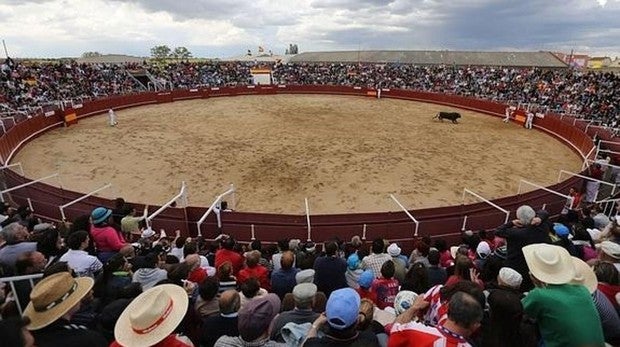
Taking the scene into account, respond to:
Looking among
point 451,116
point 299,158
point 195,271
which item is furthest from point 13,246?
point 451,116

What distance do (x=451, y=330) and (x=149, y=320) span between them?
7.27 feet

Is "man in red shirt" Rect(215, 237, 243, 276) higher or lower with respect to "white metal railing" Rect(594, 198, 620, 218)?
higher

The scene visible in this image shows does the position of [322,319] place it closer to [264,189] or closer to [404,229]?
[404,229]

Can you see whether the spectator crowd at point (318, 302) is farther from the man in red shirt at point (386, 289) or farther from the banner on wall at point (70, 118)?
the banner on wall at point (70, 118)

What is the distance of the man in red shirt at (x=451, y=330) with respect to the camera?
2.43 meters

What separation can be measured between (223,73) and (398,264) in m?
48.6

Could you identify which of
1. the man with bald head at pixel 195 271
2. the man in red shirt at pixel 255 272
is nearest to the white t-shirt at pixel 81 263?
the man with bald head at pixel 195 271

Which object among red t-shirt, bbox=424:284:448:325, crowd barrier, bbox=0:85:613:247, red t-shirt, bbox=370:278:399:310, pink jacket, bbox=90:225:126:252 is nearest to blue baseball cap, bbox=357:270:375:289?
red t-shirt, bbox=370:278:399:310

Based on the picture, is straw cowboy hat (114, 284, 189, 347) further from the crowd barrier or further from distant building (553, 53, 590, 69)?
distant building (553, 53, 590, 69)

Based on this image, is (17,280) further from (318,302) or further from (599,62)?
(599,62)

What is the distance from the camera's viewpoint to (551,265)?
3.26m

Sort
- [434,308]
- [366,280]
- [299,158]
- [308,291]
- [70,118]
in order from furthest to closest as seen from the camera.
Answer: [70,118]
[299,158]
[366,280]
[308,291]
[434,308]

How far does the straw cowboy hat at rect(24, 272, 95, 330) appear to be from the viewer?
9.24 feet

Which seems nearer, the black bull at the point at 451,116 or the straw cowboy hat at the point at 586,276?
the straw cowboy hat at the point at 586,276
